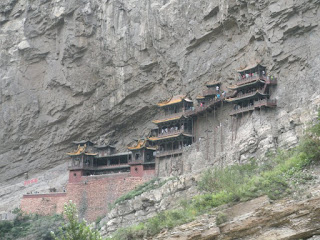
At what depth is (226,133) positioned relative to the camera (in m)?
36.1

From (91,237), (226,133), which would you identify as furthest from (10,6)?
(91,237)

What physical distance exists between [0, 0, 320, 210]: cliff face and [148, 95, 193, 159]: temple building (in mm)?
1667

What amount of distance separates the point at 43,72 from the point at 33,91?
2.10 metres

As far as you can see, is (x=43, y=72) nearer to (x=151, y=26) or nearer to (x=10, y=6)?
(x=10, y=6)

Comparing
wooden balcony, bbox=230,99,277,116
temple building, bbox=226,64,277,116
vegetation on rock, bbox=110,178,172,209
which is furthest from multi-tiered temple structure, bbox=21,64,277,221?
vegetation on rock, bbox=110,178,172,209

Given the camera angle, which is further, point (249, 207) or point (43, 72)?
point (43, 72)

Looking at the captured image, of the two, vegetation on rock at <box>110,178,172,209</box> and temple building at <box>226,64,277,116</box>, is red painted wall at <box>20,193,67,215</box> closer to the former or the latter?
vegetation on rock at <box>110,178,172,209</box>

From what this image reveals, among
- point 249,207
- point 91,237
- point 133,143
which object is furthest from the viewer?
point 133,143

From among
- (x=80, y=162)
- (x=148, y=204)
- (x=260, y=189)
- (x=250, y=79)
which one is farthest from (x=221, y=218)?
(x=80, y=162)

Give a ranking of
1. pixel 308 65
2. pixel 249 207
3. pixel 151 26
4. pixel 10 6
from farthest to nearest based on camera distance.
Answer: pixel 10 6
pixel 151 26
pixel 308 65
pixel 249 207

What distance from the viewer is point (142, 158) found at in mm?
42188

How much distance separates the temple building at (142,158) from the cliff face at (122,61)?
5305mm

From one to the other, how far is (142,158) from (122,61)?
9.79 meters

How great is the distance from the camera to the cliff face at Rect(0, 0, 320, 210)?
3512cm
